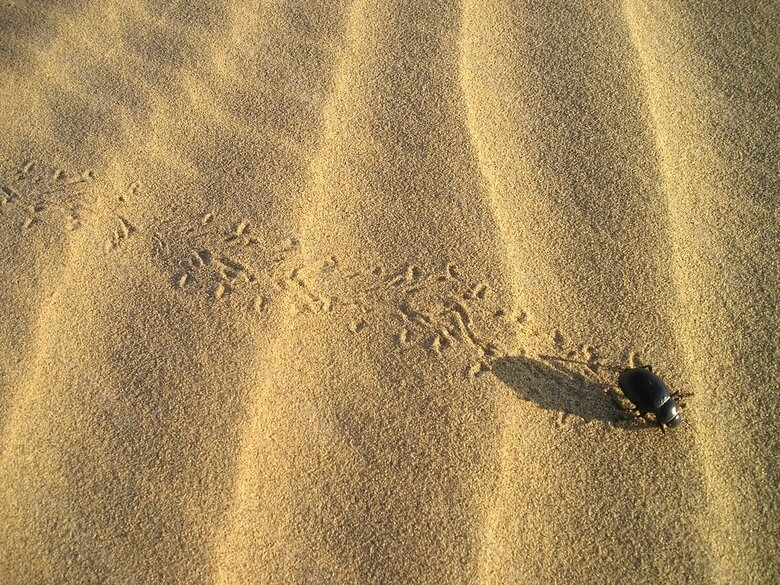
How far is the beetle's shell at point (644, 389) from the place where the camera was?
1.23 m

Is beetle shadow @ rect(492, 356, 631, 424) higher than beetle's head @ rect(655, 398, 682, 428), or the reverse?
beetle's head @ rect(655, 398, 682, 428)

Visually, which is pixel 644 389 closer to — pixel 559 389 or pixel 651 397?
pixel 651 397

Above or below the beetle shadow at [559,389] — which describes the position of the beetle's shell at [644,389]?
above

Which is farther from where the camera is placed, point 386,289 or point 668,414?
point 386,289

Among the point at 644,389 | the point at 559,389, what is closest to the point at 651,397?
the point at 644,389

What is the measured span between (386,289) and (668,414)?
2.33 ft

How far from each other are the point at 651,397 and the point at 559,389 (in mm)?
197

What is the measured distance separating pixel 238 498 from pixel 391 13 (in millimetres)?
1570

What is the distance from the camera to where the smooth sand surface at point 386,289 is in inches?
45.9

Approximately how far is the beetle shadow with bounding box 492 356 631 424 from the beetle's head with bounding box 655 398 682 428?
0.07m

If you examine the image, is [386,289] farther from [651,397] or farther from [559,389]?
[651,397]

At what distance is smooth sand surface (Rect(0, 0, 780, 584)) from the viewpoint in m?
1.17

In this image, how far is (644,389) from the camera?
4.06 ft

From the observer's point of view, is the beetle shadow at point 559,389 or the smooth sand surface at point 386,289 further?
the beetle shadow at point 559,389
